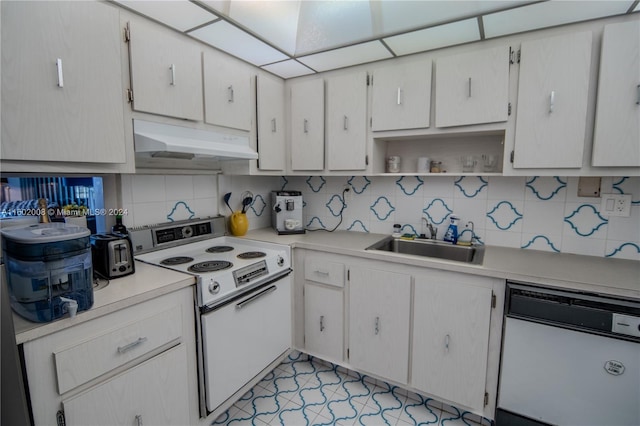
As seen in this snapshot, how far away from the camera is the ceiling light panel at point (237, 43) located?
1.63m

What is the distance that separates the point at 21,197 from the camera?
1.38 m

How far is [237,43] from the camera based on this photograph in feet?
5.87

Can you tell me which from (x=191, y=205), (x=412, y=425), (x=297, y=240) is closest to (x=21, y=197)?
(x=191, y=205)

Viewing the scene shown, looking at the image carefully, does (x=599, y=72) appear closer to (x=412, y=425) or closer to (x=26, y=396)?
(x=412, y=425)

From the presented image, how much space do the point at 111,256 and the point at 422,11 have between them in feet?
6.06

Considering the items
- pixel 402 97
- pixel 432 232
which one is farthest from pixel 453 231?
pixel 402 97

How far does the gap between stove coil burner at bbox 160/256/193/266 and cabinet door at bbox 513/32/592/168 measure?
1.90 meters

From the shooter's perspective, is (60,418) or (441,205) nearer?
(60,418)

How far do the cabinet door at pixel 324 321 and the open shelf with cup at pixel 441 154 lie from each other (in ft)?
2.98

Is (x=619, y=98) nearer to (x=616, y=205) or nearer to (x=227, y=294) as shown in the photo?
(x=616, y=205)

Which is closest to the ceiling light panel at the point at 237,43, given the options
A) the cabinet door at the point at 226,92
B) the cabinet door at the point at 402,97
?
the cabinet door at the point at 226,92

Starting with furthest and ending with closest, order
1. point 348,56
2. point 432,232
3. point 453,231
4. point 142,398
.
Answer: point 432,232 < point 453,231 < point 348,56 < point 142,398

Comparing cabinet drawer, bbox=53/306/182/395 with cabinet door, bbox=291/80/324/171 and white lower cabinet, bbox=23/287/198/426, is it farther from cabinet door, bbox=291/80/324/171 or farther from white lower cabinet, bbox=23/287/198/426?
cabinet door, bbox=291/80/324/171

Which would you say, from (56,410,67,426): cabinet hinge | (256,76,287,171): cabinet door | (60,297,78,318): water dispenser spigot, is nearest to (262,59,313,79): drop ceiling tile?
(256,76,287,171): cabinet door
